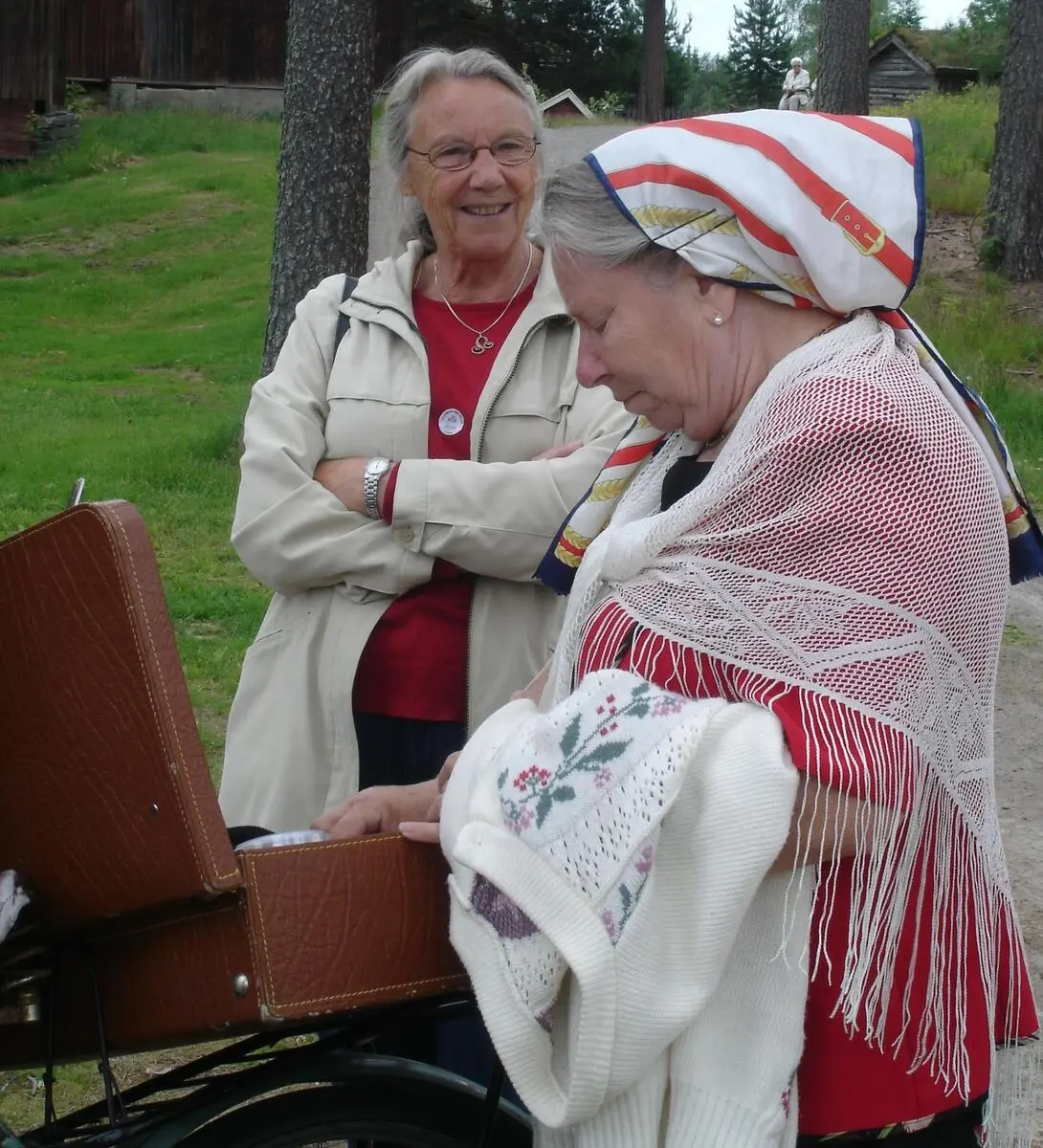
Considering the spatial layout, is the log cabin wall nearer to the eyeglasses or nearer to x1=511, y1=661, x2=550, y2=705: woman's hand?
the eyeglasses

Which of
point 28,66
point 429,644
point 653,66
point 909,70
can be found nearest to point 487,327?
point 429,644

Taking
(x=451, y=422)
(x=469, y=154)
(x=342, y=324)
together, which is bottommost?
(x=451, y=422)

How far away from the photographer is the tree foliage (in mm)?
42781

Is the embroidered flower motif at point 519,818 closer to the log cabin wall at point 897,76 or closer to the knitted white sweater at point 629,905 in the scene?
the knitted white sweater at point 629,905

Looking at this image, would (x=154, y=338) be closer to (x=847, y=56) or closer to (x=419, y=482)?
(x=847, y=56)

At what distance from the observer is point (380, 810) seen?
79.7 inches

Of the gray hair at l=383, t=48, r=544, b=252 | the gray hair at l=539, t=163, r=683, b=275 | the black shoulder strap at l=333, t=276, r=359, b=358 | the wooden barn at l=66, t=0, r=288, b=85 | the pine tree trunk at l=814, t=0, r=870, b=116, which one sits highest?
the wooden barn at l=66, t=0, r=288, b=85

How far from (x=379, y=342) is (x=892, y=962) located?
1.49m

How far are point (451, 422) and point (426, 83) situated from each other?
2.13ft

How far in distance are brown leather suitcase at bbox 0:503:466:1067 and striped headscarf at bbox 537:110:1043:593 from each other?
69 cm

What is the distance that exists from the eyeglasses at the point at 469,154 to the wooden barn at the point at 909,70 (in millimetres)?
35166

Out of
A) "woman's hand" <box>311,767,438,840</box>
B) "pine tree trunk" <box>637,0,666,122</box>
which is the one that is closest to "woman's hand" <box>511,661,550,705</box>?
"woman's hand" <box>311,767,438,840</box>

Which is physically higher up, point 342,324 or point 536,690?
point 342,324

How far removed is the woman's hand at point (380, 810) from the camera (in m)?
2.00
